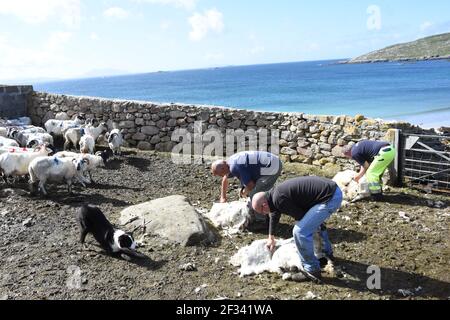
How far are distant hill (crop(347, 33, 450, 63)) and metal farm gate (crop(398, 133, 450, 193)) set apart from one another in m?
129

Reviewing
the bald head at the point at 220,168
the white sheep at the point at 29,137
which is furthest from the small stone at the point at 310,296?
the white sheep at the point at 29,137

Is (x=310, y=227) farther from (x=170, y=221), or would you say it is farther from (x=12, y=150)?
(x=12, y=150)

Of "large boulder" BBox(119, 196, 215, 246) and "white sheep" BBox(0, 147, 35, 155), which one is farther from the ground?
"white sheep" BBox(0, 147, 35, 155)

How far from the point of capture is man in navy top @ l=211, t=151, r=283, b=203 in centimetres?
807

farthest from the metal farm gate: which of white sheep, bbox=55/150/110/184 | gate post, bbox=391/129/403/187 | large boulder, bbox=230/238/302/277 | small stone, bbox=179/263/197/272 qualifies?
white sheep, bbox=55/150/110/184

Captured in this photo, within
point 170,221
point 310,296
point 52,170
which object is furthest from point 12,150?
point 310,296

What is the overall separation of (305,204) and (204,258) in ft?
6.23

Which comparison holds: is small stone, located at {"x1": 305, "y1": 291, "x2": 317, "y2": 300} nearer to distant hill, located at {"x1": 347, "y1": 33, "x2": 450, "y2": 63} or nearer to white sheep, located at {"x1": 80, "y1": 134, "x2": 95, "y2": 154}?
white sheep, located at {"x1": 80, "y1": 134, "x2": 95, "y2": 154}

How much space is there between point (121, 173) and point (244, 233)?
17.2 feet

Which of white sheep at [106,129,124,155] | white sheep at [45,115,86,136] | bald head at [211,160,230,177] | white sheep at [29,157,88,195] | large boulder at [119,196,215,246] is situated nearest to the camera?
large boulder at [119,196,215,246]

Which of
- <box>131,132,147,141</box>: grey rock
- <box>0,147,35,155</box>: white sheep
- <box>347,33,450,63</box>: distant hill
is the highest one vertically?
<box>347,33,450,63</box>: distant hill

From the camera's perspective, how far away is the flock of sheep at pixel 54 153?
10234 millimetres

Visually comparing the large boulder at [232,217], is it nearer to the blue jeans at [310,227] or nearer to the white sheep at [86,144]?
the blue jeans at [310,227]

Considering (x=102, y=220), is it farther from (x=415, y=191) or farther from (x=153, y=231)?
(x=415, y=191)
